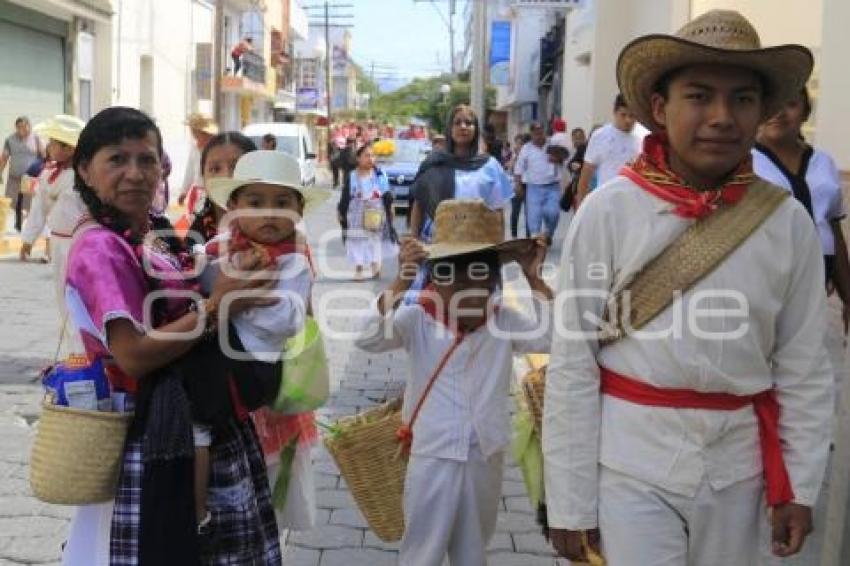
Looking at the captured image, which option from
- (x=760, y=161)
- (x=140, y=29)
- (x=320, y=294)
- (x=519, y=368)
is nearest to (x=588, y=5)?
(x=140, y=29)

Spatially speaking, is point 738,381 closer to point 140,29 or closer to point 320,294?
point 320,294

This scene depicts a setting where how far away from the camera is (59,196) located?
7.20 metres

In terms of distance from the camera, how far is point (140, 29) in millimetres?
27031

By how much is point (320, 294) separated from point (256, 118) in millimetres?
43797

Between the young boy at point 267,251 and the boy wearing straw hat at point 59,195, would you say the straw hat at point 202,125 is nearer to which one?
the boy wearing straw hat at point 59,195

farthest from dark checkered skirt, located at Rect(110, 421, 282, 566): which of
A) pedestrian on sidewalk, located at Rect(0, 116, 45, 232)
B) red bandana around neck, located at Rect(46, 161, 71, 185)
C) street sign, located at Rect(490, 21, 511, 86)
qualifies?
street sign, located at Rect(490, 21, 511, 86)

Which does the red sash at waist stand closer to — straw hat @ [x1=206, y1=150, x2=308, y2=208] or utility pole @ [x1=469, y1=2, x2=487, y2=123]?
straw hat @ [x1=206, y1=150, x2=308, y2=208]

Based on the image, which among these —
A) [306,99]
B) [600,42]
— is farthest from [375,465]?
[306,99]

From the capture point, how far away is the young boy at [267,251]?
2824 millimetres

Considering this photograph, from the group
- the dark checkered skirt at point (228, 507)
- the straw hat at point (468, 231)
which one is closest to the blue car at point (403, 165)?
the straw hat at point (468, 231)

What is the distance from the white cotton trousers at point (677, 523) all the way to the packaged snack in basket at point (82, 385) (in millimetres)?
1332

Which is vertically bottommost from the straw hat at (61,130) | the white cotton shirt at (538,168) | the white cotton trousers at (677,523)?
the white cotton trousers at (677,523)

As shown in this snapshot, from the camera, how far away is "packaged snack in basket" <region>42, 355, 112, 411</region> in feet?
8.72

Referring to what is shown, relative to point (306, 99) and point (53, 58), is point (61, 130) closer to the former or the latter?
point (53, 58)
